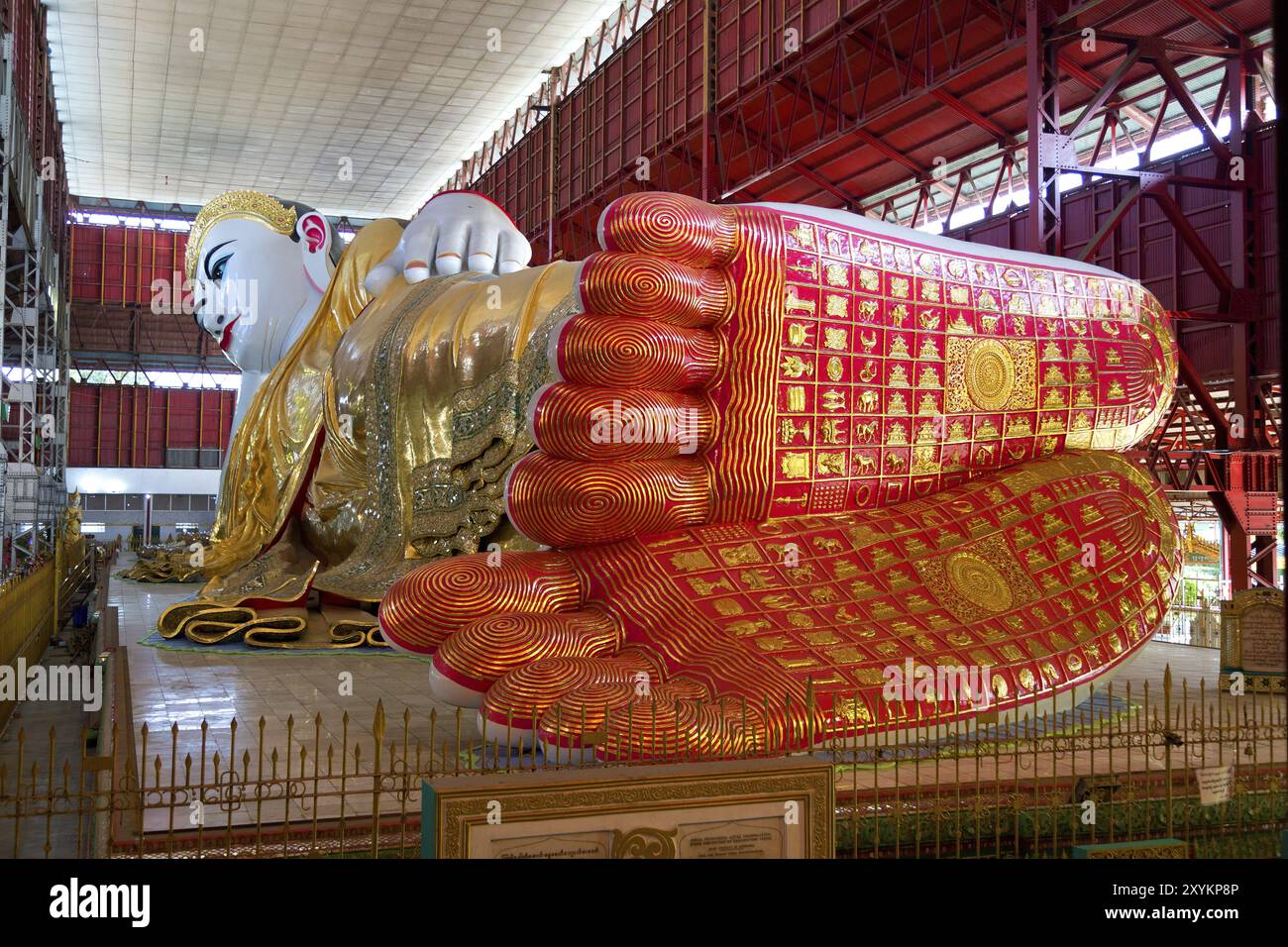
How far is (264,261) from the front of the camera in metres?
10.8

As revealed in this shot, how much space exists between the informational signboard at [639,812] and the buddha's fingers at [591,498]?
1.69 m

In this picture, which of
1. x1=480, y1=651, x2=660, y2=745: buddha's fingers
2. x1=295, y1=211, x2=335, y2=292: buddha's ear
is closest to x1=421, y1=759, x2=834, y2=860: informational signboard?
x1=480, y1=651, x2=660, y2=745: buddha's fingers

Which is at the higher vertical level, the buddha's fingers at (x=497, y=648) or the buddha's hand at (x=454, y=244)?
the buddha's hand at (x=454, y=244)

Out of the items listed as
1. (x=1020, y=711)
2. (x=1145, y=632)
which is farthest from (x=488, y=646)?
(x=1145, y=632)

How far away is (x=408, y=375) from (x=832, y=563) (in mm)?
3262

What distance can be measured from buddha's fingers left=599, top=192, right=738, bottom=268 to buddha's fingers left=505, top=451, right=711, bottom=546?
→ 87 centimetres

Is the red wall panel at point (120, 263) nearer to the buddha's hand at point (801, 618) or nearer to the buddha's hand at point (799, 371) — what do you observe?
the buddha's hand at point (799, 371)

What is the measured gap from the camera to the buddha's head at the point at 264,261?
35.4 ft

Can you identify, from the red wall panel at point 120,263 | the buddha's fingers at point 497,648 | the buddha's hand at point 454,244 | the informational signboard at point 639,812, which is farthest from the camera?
the red wall panel at point 120,263

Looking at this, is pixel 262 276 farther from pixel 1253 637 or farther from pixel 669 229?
pixel 1253 637

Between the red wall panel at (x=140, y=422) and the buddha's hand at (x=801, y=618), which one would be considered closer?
the buddha's hand at (x=801, y=618)

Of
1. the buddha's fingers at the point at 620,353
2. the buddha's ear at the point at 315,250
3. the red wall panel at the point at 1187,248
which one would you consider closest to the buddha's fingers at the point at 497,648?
the buddha's fingers at the point at 620,353
